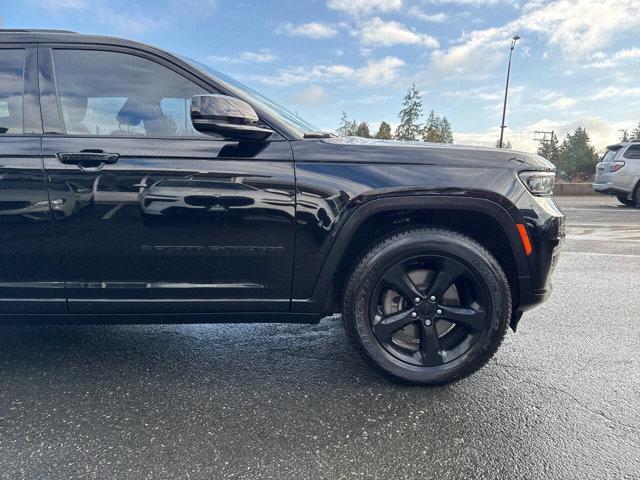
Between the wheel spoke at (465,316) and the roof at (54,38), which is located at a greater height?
the roof at (54,38)

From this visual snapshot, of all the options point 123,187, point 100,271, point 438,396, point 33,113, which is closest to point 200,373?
point 100,271

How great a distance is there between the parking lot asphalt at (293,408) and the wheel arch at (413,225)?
50 centimetres

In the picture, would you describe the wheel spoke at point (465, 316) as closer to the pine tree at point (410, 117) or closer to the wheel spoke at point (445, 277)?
the wheel spoke at point (445, 277)

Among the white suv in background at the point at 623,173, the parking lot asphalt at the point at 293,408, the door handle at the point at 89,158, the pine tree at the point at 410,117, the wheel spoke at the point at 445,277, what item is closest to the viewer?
the parking lot asphalt at the point at 293,408

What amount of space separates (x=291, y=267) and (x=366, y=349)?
589 mm

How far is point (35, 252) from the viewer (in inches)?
81.4

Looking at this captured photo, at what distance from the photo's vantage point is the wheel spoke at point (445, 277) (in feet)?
6.91

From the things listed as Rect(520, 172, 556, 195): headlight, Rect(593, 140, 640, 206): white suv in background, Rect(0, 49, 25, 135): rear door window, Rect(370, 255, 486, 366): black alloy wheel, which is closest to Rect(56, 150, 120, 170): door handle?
Rect(0, 49, 25, 135): rear door window

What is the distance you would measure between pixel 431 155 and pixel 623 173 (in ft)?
39.1

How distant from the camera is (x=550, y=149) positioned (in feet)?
230

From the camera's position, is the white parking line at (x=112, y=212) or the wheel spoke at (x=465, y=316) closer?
the white parking line at (x=112, y=212)

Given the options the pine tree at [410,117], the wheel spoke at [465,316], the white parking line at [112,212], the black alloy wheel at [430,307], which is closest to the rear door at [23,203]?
the white parking line at [112,212]

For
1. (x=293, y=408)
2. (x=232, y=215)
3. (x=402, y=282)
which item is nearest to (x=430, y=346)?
(x=402, y=282)

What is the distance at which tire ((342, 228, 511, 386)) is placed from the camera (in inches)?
81.8
